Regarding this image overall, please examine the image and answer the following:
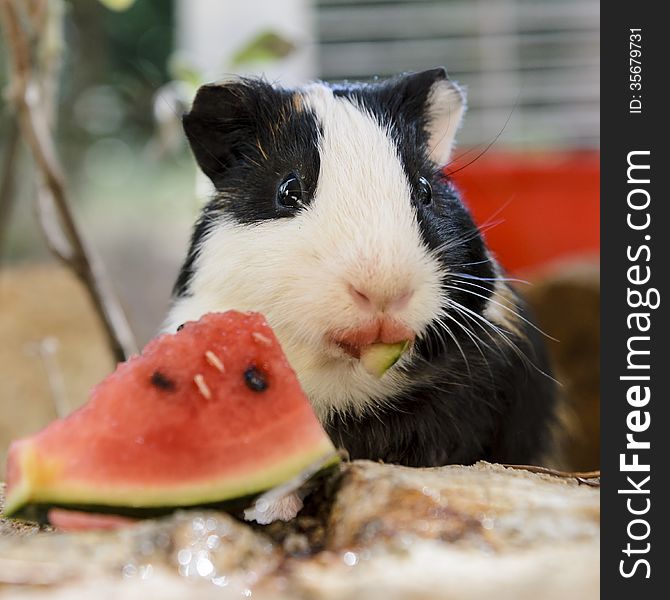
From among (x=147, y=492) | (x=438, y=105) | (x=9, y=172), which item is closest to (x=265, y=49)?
(x=438, y=105)

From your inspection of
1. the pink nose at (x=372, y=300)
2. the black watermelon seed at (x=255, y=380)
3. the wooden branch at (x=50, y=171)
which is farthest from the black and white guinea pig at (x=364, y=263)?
the wooden branch at (x=50, y=171)

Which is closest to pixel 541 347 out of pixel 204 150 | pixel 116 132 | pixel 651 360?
pixel 651 360

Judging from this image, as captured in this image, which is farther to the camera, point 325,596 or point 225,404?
point 225,404

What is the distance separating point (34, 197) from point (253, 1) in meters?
2.89

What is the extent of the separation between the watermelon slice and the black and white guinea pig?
0.17m

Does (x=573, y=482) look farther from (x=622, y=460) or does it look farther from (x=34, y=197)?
(x=34, y=197)

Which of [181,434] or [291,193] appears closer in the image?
[181,434]

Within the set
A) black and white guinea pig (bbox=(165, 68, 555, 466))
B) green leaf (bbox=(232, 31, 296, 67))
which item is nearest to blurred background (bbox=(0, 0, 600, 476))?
green leaf (bbox=(232, 31, 296, 67))

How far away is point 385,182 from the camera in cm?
152

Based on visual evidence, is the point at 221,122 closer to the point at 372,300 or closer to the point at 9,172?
the point at 372,300

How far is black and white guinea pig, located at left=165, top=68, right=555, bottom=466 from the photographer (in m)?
1.38

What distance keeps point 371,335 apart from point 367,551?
0.49 meters

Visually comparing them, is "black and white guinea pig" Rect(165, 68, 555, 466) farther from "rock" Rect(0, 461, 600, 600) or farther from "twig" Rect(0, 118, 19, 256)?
"twig" Rect(0, 118, 19, 256)

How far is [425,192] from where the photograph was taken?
1640 millimetres
